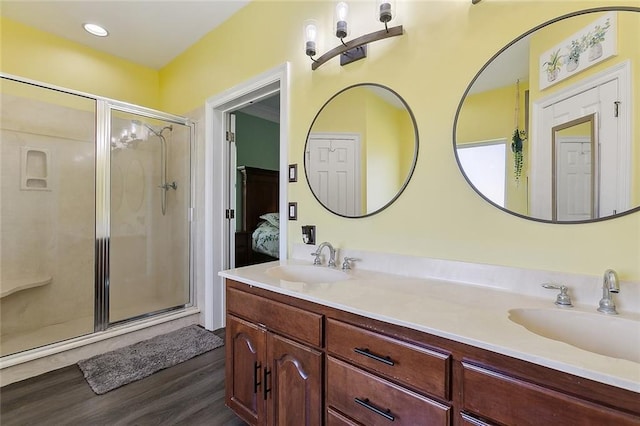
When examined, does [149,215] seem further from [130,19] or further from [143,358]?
[130,19]

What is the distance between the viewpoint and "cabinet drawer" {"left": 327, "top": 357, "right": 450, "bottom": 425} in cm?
77

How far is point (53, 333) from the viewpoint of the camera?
2209 mm

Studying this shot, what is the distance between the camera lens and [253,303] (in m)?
1.31

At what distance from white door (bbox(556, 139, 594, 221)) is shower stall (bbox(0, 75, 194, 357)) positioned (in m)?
2.81

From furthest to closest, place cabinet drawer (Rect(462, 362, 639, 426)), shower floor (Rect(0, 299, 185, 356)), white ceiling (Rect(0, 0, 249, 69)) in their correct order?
1. white ceiling (Rect(0, 0, 249, 69))
2. shower floor (Rect(0, 299, 185, 356))
3. cabinet drawer (Rect(462, 362, 639, 426))

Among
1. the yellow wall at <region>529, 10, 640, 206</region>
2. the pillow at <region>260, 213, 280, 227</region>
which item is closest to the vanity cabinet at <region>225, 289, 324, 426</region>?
the yellow wall at <region>529, 10, 640, 206</region>

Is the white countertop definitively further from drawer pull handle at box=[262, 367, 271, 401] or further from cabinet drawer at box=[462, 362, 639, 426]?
drawer pull handle at box=[262, 367, 271, 401]

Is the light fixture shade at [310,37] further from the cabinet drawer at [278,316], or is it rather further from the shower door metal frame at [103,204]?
the shower door metal frame at [103,204]

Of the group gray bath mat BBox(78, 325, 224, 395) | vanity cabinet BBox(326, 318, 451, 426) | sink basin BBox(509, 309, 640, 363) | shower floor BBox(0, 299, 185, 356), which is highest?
sink basin BBox(509, 309, 640, 363)

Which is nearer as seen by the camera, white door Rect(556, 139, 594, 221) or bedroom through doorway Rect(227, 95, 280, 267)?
white door Rect(556, 139, 594, 221)

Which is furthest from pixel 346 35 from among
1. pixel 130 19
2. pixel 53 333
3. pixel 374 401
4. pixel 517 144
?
pixel 53 333

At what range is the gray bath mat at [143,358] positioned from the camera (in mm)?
1800

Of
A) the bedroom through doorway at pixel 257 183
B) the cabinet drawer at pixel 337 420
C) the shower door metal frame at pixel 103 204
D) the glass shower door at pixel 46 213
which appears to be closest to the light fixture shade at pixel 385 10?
the cabinet drawer at pixel 337 420

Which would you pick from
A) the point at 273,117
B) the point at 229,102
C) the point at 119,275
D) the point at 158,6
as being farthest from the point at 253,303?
the point at 273,117
